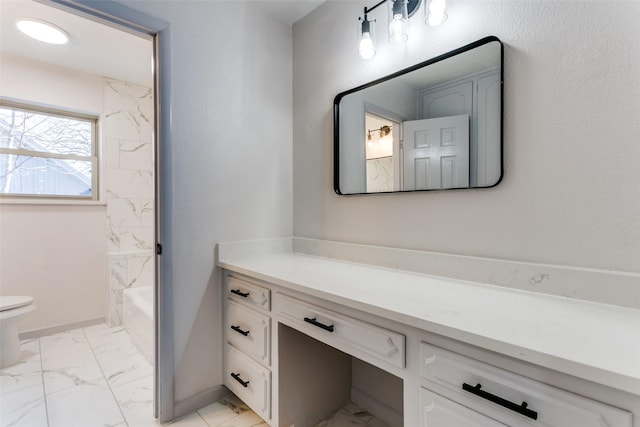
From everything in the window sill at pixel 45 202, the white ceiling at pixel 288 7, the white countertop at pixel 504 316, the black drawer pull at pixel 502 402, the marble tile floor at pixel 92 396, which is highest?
the white ceiling at pixel 288 7

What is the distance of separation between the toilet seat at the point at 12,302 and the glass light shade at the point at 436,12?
3.14 m

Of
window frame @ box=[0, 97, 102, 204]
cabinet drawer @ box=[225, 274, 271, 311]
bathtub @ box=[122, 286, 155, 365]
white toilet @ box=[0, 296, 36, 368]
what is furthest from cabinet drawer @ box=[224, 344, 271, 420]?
window frame @ box=[0, 97, 102, 204]

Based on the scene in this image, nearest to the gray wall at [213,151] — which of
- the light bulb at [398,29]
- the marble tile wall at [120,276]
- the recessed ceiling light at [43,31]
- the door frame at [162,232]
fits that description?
the door frame at [162,232]

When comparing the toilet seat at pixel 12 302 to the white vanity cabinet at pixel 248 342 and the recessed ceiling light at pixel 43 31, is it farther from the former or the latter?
the recessed ceiling light at pixel 43 31

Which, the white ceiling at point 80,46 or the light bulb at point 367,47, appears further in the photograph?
the white ceiling at point 80,46

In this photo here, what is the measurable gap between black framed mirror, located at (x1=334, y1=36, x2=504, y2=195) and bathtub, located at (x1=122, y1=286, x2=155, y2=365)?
1726 mm

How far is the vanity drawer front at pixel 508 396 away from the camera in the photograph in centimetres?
61

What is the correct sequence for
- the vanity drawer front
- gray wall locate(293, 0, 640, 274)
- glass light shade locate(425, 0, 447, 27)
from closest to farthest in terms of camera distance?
the vanity drawer front, gray wall locate(293, 0, 640, 274), glass light shade locate(425, 0, 447, 27)

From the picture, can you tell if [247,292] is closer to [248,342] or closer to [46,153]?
[248,342]

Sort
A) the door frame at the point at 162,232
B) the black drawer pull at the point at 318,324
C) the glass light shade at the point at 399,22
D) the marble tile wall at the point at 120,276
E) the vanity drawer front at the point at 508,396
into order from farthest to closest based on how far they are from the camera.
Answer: the marble tile wall at the point at 120,276, the door frame at the point at 162,232, the glass light shade at the point at 399,22, the black drawer pull at the point at 318,324, the vanity drawer front at the point at 508,396

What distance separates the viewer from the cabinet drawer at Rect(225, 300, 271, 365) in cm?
142

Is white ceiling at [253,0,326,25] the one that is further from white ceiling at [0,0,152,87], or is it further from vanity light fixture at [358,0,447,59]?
white ceiling at [0,0,152,87]

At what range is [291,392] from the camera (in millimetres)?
1413

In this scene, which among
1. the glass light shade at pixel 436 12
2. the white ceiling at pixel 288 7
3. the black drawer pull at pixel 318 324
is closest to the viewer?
the black drawer pull at pixel 318 324
